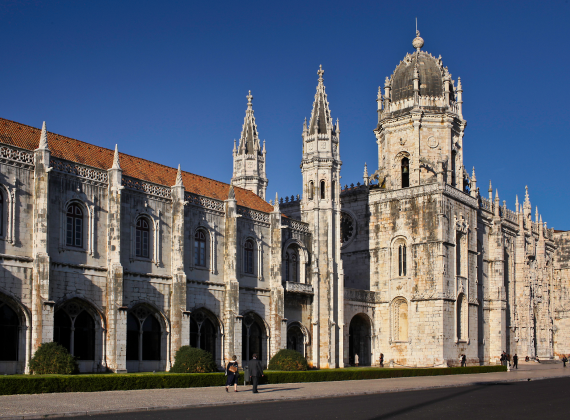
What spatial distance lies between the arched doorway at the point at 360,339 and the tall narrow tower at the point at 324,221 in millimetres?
6205

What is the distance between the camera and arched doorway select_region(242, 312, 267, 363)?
132 ft

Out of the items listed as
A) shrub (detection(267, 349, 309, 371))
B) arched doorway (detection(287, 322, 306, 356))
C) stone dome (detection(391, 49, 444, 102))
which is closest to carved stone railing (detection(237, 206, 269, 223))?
arched doorway (detection(287, 322, 306, 356))

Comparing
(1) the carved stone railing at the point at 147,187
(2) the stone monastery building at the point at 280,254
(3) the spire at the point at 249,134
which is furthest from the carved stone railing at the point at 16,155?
(3) the spire at the point at 249,134

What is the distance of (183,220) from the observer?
119 feet

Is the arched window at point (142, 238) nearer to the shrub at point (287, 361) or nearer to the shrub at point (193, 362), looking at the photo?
the shrub at point (193, 362)

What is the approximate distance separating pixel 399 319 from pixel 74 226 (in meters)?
27.8

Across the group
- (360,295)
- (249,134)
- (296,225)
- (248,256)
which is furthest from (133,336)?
(249,134)

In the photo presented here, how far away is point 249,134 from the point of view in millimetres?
52156

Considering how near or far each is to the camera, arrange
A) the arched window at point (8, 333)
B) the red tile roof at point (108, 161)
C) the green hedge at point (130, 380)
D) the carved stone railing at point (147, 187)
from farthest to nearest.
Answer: the carved stone railing at point (147, 187) → the red tile roof at point (108, 161) → the arched window at point (8, 333) → the green hedge at point (130, 380)

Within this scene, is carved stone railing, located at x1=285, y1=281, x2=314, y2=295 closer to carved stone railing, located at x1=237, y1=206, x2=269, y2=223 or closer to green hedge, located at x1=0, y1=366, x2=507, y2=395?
carved stone railing, located at x1=237, y1=206, x2=269, y2=223

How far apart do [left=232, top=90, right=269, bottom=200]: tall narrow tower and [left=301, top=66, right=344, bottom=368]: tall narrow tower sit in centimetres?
540

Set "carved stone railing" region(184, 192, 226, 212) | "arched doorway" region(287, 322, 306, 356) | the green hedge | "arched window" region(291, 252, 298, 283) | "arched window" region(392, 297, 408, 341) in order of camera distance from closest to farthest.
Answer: the green hedge, "carved stone railing" region(184, 192, 226, 212), "arched doorway" region(287, 322, 306, 356), "arched window" region(291, 252, 298, 283), "arched window" region(392, 297, 408, 341)

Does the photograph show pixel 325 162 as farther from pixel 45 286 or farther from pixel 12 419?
pixel 12 419

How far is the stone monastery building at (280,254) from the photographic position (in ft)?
101
